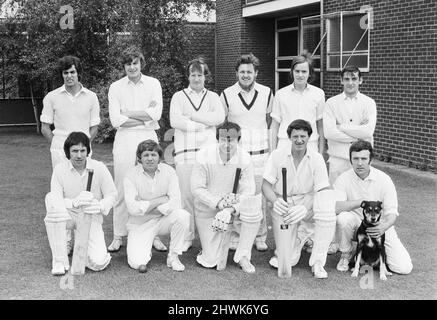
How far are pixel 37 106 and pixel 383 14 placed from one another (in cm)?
1269

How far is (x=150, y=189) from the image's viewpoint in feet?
18.2

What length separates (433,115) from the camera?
10.6 meters

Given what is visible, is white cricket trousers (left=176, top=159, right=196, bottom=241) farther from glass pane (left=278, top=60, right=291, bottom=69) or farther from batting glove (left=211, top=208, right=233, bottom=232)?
glass pane (left=278, top=60, right=291, bottom=69)

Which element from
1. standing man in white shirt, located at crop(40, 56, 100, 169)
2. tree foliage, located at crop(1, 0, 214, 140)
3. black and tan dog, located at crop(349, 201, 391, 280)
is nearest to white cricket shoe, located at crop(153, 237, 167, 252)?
standing man in white shirt, located at crop(40, 56, 100, 169)

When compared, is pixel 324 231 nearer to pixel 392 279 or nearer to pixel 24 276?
pixel 392 279

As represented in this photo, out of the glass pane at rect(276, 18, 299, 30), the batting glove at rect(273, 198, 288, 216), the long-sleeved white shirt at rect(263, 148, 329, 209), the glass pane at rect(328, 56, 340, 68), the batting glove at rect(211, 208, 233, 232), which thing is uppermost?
the glass pane at rect(276, 18, 299, 30)

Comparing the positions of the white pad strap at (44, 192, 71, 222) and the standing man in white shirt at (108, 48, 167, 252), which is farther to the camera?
the standing man in white shirt at (108, 48, 167, 252)

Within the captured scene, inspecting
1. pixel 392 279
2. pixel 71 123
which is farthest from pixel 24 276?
pixel 392 279

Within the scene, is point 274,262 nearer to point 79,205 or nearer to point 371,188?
point 371,188

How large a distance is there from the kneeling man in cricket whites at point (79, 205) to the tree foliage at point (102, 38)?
893 centimetres

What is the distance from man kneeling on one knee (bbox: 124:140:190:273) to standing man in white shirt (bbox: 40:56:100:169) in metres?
0.91

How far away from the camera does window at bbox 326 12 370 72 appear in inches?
495

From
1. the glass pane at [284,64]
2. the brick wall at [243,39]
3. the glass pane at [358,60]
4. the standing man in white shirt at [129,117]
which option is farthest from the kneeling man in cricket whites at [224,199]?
the brick wall at [243,39]

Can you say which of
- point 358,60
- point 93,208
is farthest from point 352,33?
point 93,208
